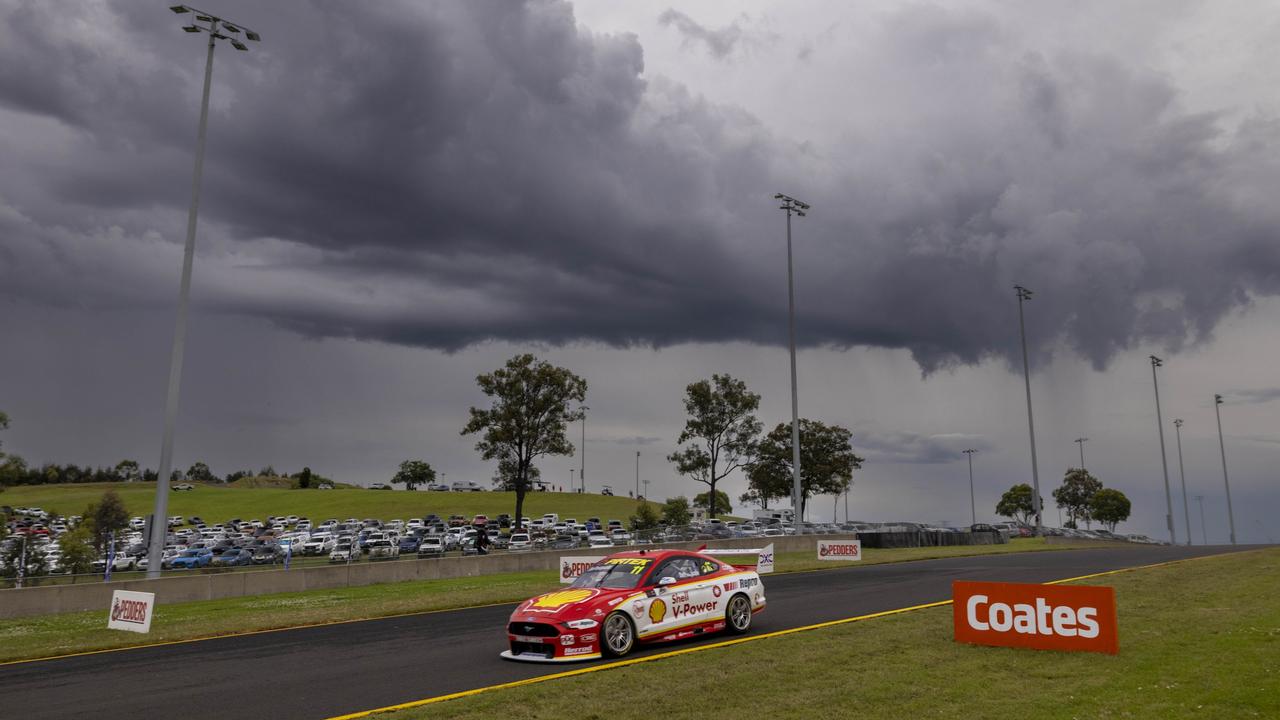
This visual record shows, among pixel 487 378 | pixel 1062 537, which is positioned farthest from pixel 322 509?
pixel 1062 537

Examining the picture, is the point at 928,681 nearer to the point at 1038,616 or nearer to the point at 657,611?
the point at 1038,616

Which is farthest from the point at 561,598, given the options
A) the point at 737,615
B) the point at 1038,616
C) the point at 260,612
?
the point at 260,612

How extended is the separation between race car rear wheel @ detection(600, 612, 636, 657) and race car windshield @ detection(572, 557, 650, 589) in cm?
65

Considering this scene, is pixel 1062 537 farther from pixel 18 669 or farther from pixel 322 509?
pixel 322 509

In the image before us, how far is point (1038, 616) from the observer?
11.8 metres

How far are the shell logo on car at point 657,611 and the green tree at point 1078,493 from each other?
4511 inches

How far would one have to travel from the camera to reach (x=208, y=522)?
10175cm

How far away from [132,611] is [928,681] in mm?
15694

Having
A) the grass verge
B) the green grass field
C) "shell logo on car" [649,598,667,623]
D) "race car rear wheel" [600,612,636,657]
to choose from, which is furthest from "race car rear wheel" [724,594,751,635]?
the grass verge

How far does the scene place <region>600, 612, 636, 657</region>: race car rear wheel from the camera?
A: 39.7ft

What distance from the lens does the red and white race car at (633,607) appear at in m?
12.0

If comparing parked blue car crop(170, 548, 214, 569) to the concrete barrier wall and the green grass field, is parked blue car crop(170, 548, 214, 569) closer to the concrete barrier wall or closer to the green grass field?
the concrete barrier wall

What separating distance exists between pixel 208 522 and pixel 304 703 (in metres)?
105

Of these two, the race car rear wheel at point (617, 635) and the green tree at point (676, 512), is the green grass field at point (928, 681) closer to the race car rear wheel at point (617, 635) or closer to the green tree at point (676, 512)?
the race car rear wheel at point (617, 635)
